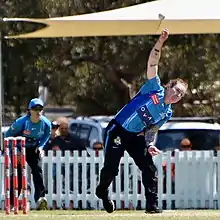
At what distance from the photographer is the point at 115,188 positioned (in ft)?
49.5

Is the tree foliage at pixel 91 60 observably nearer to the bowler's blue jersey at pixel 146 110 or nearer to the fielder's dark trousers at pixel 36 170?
the fielder's dark trousers at pixel 36 170

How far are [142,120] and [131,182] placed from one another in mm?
4056

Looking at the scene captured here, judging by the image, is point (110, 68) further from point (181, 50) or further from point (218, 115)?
point (218, 115)

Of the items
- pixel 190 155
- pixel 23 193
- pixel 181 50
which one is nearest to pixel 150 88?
pixel 23 193

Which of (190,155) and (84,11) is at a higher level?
(84,11)

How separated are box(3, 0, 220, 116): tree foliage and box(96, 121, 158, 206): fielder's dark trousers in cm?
980

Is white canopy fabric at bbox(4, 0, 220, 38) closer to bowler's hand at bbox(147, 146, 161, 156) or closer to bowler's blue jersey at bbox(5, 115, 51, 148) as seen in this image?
bowler's blue jersey at bbox(5, 115, 51, 148)

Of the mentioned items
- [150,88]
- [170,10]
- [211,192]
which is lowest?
[211,192]

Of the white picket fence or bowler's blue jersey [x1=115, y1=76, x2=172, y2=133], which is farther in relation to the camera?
the white picket fence

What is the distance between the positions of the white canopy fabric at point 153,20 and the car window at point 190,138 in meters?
3.88

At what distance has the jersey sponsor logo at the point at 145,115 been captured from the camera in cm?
1120

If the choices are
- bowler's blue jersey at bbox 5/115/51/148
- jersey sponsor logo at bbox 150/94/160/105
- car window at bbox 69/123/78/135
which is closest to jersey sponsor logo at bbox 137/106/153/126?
jersey sponsor logo at bbox 150/94/160/105

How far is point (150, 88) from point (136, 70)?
525 inches

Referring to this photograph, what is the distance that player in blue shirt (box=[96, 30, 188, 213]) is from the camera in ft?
36.8
